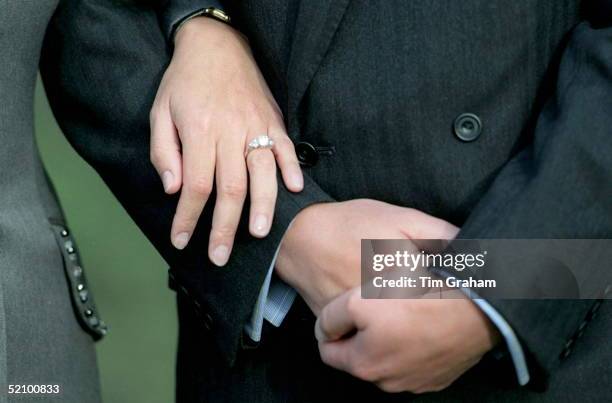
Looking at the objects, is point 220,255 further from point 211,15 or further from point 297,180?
point 211,15

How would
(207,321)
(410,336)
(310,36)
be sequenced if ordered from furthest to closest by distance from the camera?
(207,321) → (310,36) → (410,336)

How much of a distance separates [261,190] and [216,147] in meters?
0.09

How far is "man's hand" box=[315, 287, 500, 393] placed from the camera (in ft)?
2.93

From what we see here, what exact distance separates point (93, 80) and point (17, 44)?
0.12m

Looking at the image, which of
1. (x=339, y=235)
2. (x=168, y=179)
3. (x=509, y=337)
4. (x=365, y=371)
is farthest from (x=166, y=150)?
(x=509, y=337)

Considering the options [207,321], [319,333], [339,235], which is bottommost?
[207,321]

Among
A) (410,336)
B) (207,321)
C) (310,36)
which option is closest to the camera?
(410,336)

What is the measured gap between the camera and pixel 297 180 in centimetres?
102

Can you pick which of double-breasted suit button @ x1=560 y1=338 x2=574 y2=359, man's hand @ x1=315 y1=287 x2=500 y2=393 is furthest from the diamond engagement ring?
double-breasted suit button @ x1=560 y1=338 x2=574 y2=359

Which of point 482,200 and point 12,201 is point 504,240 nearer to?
point 482,200

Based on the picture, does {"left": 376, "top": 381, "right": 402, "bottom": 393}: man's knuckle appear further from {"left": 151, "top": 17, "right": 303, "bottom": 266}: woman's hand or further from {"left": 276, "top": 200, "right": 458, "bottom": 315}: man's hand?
{"left": 151, "top": 17, "right": 303, "bottom": 266}: woman's hand

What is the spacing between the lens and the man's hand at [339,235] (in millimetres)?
971

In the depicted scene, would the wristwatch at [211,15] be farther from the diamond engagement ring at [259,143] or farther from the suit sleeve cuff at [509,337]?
the suit sleeve cuff at [509,337]

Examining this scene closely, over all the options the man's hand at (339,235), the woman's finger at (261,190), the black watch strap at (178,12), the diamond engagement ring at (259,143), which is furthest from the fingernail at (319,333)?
the black watch strap at (178,12)
